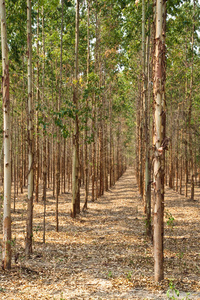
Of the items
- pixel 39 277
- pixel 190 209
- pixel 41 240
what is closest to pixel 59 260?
pixel 39 277

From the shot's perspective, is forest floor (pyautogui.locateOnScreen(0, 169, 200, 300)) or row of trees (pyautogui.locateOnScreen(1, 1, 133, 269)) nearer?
forest floor (pyautogui.locateOnScreen(0, 169, 200, 300))

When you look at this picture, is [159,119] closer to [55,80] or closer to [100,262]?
[100,262]

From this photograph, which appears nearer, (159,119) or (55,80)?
(159,119)

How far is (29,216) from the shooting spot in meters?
6.99

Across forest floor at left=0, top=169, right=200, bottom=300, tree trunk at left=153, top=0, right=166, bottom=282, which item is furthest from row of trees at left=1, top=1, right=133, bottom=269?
tree trunk at left=153, top=0, right=166, bottom=282

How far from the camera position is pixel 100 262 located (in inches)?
273

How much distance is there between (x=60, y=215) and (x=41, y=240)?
3854 mm

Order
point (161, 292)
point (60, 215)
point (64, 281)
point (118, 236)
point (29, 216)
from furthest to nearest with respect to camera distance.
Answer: point (60, 215) < point (118, 236) < point (29, 216) < point (64, 281) < point (161, 292)

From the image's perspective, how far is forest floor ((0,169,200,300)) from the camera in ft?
17.1

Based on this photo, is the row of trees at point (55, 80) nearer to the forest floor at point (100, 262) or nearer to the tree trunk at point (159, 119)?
the forest floor at point (100, 262)

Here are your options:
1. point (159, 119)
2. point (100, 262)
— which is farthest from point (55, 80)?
point (159, 119)

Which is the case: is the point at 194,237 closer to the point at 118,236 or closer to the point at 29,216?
the point at 118,236

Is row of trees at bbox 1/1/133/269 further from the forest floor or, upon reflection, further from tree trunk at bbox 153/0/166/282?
tree trunk at bbox 153/0/166/282

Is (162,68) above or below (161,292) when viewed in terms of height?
above
